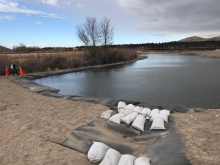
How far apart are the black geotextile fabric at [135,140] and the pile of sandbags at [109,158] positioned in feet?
0.67

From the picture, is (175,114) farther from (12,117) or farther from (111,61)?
(111,61)

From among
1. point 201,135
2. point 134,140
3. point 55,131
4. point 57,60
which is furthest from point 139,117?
point 57,60

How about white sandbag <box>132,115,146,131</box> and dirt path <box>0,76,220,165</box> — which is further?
white sandbag <box>132,115,146,131</box>

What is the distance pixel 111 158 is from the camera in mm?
2252

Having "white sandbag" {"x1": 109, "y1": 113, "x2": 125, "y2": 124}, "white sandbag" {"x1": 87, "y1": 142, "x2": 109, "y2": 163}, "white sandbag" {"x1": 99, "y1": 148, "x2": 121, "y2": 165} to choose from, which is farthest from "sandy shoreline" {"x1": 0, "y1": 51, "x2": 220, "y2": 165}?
"white sandbag" {"x1": 109, "y1": 113, "x2": 125, "y2": 124}

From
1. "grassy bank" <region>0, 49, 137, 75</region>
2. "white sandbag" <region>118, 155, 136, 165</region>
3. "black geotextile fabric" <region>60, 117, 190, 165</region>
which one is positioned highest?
"grassy bank" <region>0, 49, 137, 75</region>

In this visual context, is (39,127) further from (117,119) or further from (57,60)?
(57,60)

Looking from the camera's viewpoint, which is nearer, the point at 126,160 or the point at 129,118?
the point at 126,160

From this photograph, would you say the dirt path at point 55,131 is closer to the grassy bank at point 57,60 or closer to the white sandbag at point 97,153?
the white sandbag at point 97,153

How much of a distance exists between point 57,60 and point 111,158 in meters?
13.4

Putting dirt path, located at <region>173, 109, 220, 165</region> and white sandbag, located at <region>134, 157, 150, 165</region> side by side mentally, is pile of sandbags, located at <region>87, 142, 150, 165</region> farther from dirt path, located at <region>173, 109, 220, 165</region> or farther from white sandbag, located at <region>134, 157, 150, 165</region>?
dirt path, located at <region>173, 109, 220, 165</region>

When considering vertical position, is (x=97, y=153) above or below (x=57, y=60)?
below

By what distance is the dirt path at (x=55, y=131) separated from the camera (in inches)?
94.3

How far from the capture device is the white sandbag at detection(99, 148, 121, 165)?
2217 mm
